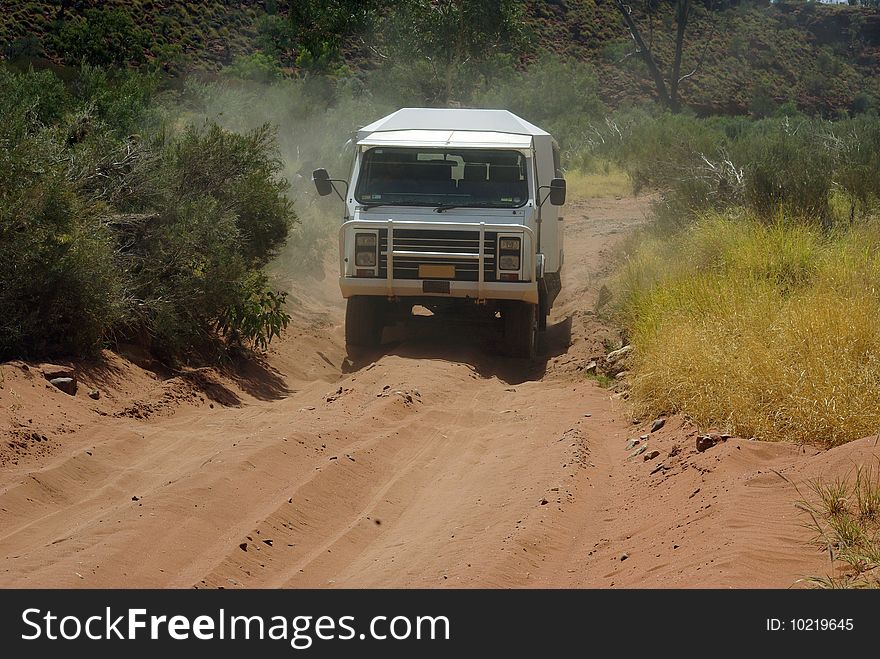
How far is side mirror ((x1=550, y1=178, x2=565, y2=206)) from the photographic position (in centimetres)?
1240

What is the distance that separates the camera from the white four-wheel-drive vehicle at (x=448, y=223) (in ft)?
39.5

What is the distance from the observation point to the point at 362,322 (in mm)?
12766

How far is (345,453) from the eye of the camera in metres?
7.90

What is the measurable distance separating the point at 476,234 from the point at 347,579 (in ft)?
22.8

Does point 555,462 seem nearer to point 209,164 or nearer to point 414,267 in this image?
point 414,267

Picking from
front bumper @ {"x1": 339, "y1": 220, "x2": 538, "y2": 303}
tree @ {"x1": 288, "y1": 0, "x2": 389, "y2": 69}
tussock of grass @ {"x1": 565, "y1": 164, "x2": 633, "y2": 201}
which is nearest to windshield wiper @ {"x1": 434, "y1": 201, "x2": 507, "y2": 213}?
front bumper @ {"x1": 339, "y1": 220, "x2": 538, "y2": 303}

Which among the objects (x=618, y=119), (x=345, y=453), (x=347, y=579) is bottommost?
(x=618, y=119)

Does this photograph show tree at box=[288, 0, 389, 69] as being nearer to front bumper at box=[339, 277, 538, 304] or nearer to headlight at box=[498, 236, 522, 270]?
front bumper at box=[339, 277, 538, 304]

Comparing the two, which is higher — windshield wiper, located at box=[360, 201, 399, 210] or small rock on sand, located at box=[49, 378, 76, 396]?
windshield wiper, located at box=[360, 201, 399, 210]

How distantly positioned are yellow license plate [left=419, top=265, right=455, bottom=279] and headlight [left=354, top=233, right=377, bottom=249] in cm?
57

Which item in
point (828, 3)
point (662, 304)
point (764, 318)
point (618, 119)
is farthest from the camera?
point (828, 3)

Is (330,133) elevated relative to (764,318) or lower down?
lower down

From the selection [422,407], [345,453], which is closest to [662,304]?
[422,407]

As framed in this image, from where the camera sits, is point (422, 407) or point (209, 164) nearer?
point (422, 407)
